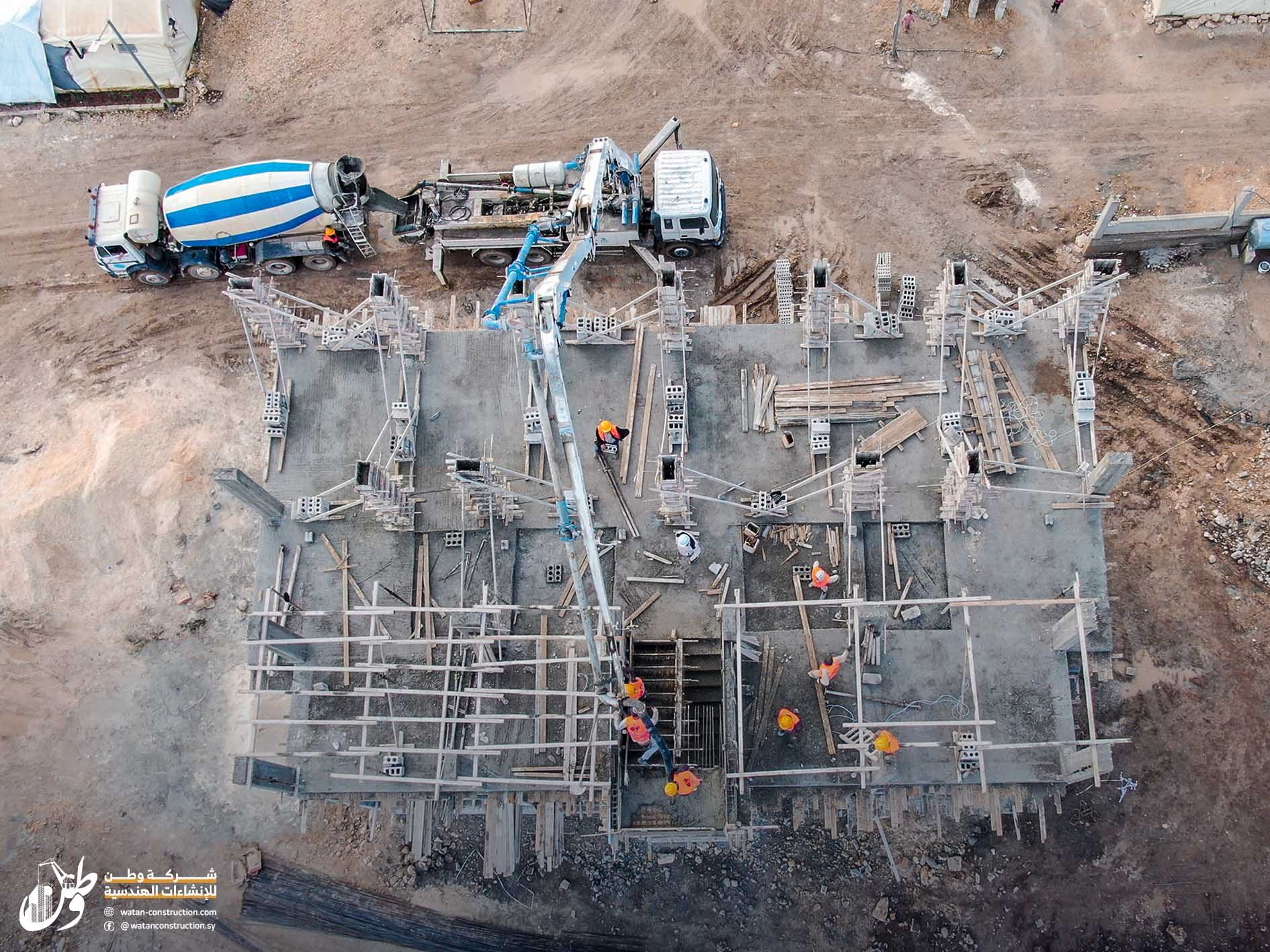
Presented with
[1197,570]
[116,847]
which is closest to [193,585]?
[116,847]

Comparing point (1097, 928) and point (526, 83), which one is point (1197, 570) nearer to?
point (1097, 928)

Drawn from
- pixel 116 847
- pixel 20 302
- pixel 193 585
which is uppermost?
pixel 20 302

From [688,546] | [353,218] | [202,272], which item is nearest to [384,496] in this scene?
[688,546]

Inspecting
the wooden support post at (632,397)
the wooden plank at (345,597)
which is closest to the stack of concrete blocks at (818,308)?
the wooden support post at (632,397)

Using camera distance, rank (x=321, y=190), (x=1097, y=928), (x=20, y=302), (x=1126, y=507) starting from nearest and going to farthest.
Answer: (x=1097, y=928) → (x=1126, y=507) → (x=321, y=190) → (x=20, y=302)
